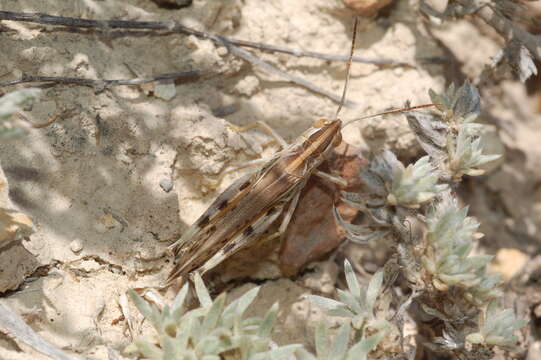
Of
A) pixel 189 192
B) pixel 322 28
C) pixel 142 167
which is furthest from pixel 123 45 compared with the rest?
pixel 322 28

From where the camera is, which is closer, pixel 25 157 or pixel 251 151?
pixel 25 157

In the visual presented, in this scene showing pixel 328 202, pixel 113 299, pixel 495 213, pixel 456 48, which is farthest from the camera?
pixel 495 213

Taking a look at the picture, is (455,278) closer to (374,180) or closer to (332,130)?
(374,180)

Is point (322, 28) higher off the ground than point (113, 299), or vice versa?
point (322, 28)

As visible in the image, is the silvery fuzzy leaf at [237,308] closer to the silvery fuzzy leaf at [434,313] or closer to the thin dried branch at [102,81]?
the silvery fuzzy leaf at [434,313]

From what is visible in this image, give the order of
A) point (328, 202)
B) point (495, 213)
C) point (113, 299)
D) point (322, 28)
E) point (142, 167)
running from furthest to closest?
point (495, 213)
point (322, 28)
point (328, 202)
point (142, 167)
point (113, 299)

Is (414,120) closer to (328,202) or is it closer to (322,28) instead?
(328,202)

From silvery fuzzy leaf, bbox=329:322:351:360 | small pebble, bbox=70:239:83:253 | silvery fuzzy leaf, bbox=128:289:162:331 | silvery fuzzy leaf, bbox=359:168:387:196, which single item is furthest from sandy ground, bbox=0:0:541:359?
silvery fuzzy leaf, bbox=329:322:351:360

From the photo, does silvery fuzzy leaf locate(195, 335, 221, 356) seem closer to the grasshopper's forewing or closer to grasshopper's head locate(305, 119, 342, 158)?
the grasshopper's forewing

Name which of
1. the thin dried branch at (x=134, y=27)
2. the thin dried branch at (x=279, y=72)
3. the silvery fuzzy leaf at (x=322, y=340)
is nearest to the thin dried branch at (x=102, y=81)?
the thin dried branch at (x=134, y=27)
